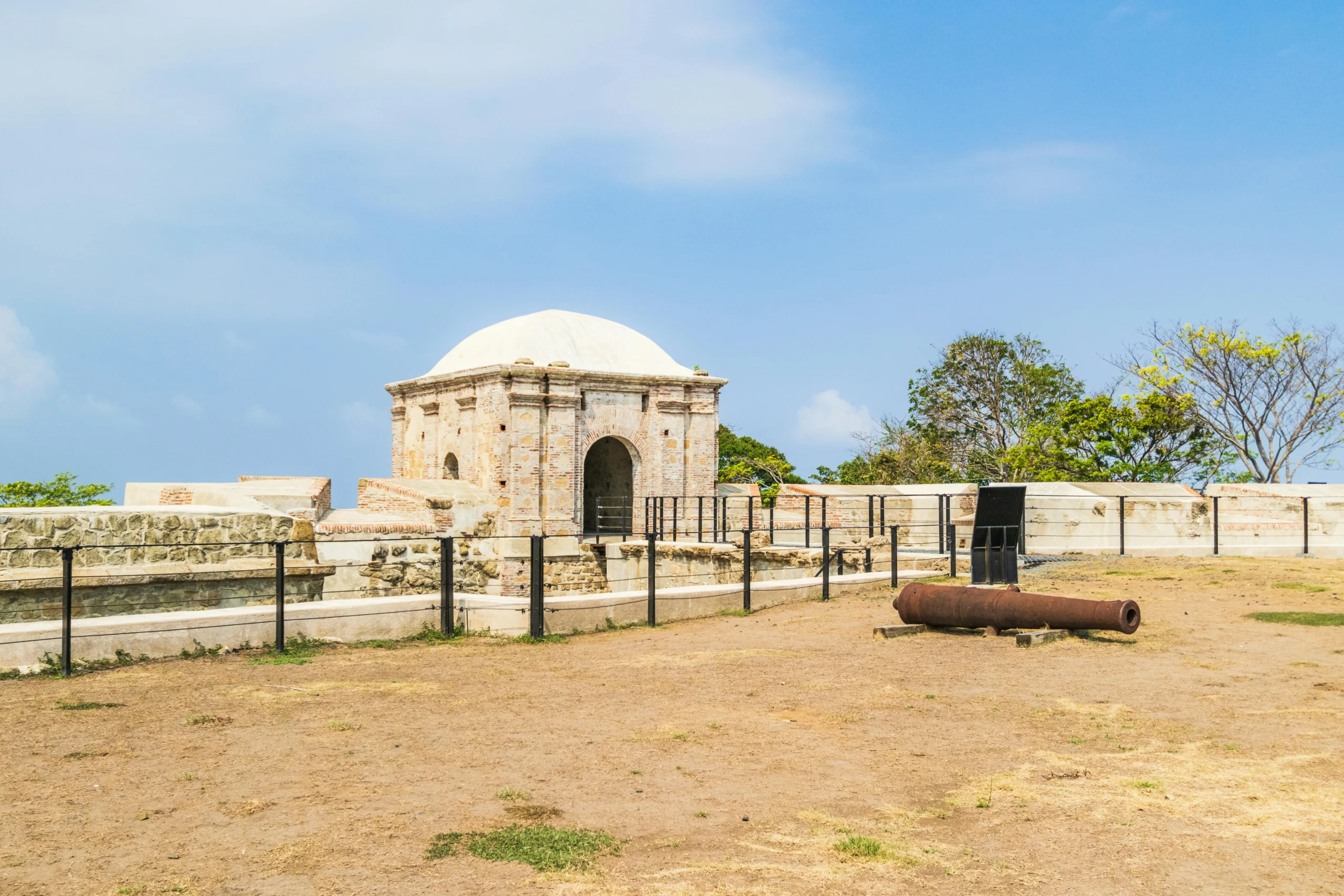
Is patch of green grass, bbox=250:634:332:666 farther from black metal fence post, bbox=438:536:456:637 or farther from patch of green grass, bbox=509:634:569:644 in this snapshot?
patch of green grass, bbox=509:634:569:644

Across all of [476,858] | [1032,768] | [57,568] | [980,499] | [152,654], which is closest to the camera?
[476,858]

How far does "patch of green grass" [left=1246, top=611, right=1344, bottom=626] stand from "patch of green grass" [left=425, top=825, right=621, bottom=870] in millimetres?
8620

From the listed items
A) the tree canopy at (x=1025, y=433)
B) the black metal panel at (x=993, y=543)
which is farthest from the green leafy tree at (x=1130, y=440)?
the black metal panel at (x=993, y=543)

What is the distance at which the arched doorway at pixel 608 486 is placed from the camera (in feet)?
87.9

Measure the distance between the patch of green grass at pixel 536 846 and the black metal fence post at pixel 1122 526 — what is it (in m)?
15.8

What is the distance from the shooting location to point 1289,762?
19.6 feet

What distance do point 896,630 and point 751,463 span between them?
29572mm

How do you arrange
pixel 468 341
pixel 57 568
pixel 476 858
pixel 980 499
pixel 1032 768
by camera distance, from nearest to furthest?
pixel 476 858 < pixel 1032 768 < pixel 57 568 < pixel 980 499 < pixel 468 341

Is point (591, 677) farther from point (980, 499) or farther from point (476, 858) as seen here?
point (980, 499)

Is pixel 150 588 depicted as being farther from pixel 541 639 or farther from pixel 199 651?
pixel 541 639

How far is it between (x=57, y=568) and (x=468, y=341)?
16535mm

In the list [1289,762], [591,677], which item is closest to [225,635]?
[591,677]

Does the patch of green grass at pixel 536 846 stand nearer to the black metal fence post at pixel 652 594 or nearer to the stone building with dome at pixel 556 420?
the black metal fence post at pixel 652 594

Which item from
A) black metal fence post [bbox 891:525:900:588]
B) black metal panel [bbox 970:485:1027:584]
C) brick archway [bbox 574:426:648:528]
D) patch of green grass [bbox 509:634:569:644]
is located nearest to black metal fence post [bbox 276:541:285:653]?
patch of green grass [bbox 509:634:569:644]
